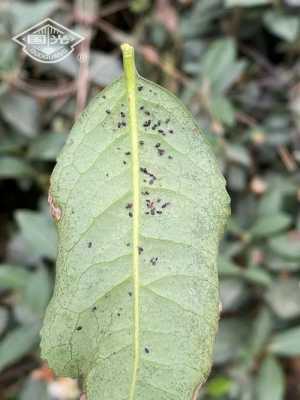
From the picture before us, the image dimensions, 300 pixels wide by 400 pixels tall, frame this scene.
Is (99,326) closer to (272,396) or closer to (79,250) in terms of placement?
(79,250)

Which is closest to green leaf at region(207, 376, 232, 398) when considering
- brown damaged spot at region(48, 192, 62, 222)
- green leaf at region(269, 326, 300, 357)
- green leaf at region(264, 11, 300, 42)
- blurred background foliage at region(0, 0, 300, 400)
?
blurred background foliage at region(0, 0, 300, 400)

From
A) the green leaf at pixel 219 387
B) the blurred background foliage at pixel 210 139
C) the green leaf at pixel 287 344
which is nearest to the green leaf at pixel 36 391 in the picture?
the blurred background foliage at pixel 210 139

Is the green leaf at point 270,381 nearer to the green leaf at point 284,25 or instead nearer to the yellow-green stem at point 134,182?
the green leaf at point 284,25

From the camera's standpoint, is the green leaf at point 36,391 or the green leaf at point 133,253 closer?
the green leaf at point 133,253

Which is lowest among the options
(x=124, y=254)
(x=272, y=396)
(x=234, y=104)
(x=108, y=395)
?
(x=272, y=396)

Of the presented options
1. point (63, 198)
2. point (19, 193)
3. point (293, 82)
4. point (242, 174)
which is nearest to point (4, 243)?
point (19, 193)

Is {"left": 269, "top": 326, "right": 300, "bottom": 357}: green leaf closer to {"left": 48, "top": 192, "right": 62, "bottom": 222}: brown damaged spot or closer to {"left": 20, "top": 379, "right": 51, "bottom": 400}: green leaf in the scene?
{"left": 20, "top": 379, "right": 51, "bottom": 400}: green leaf
